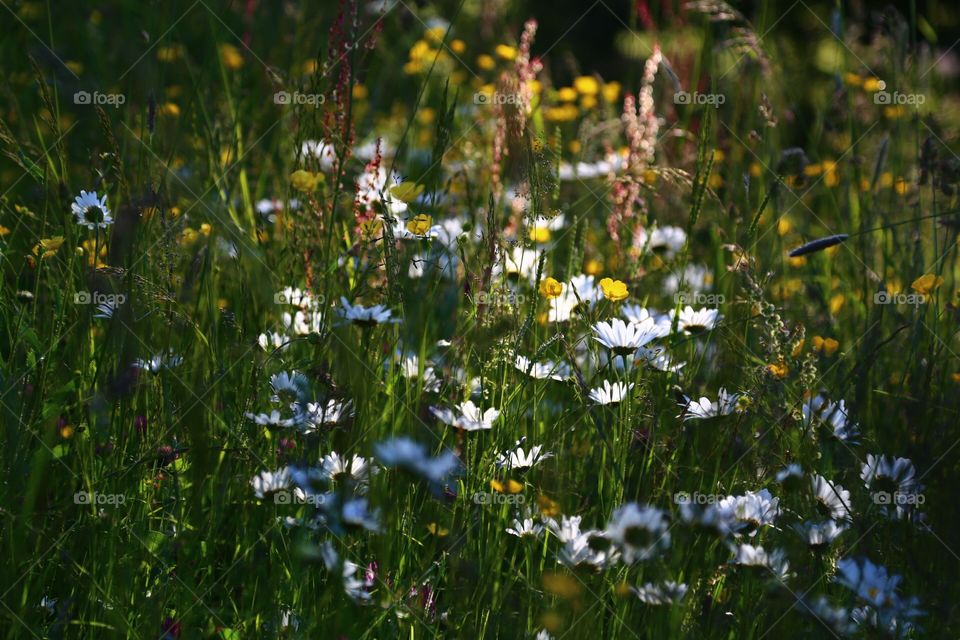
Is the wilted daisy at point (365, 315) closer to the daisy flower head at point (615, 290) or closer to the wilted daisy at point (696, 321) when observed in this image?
the daisy flower head at point (615, 290)

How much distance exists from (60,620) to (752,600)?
0.87m

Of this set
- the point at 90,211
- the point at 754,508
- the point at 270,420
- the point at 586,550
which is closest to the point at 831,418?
the point at 754,508

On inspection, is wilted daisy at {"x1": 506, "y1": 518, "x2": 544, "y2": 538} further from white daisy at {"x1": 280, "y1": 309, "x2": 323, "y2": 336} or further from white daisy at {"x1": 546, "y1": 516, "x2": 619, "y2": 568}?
white daisy at {"x1": 280, "y1": 309, "x2": 323, "y2": 336}

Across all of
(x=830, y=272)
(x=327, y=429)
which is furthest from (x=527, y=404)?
(x=830, y=272)

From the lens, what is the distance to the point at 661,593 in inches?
44.3

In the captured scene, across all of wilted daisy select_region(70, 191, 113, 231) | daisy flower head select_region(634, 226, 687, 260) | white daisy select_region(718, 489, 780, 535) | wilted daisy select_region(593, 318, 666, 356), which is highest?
daisy flower head select_region(634, 226, 687, 260)

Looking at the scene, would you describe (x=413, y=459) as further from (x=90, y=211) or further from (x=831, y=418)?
(x=90, y=211)

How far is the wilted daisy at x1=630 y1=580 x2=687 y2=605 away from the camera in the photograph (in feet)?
3.63

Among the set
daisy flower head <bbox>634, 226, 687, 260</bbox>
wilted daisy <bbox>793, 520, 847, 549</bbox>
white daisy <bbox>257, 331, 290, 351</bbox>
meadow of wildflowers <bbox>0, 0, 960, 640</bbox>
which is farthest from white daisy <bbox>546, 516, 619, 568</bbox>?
daisy flower head <bbox>634, 226, 687, 260</bbox>

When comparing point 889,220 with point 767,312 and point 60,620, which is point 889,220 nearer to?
point 767,312

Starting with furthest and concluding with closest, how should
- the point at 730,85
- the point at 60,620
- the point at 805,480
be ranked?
the point at 730,85 → the point at 805,480 → the point at 60,620

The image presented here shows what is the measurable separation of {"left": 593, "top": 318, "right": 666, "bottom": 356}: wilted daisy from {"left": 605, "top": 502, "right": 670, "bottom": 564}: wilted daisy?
1.11ft

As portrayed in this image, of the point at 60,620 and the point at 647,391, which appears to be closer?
the point at 60,620

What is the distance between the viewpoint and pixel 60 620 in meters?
1.20
